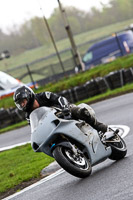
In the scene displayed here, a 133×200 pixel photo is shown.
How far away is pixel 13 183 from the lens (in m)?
9.30

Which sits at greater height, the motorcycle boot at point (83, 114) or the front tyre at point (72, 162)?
the motorcycle boot at point (83, 114)

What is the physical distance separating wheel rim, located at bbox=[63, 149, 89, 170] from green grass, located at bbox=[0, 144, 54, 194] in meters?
2.03

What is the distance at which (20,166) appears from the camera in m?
11.1

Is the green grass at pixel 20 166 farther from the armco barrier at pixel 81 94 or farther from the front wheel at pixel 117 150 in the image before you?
the armco barrier at pixel 81 94

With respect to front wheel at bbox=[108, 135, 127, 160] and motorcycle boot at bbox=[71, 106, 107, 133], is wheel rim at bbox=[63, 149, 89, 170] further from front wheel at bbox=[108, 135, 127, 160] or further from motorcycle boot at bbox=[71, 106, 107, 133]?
front wheel at bbox=[108, 135, 127, 160]

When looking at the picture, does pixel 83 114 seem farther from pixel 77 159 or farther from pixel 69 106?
pixel 77 159

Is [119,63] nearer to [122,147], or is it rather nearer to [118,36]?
[118,36]

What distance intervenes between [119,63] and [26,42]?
43581mm

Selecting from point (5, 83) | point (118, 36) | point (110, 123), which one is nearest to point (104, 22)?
point (118, 36)

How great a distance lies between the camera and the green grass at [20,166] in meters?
9.49

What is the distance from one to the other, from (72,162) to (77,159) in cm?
17

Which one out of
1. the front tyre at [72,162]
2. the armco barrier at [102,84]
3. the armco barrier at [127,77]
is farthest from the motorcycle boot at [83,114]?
the armco barrier at [102,84]

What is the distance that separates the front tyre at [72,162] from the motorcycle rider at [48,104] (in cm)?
64

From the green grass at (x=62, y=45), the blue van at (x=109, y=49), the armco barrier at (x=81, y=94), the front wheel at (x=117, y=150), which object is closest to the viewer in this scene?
the front wheel at (x=117, y=150)
